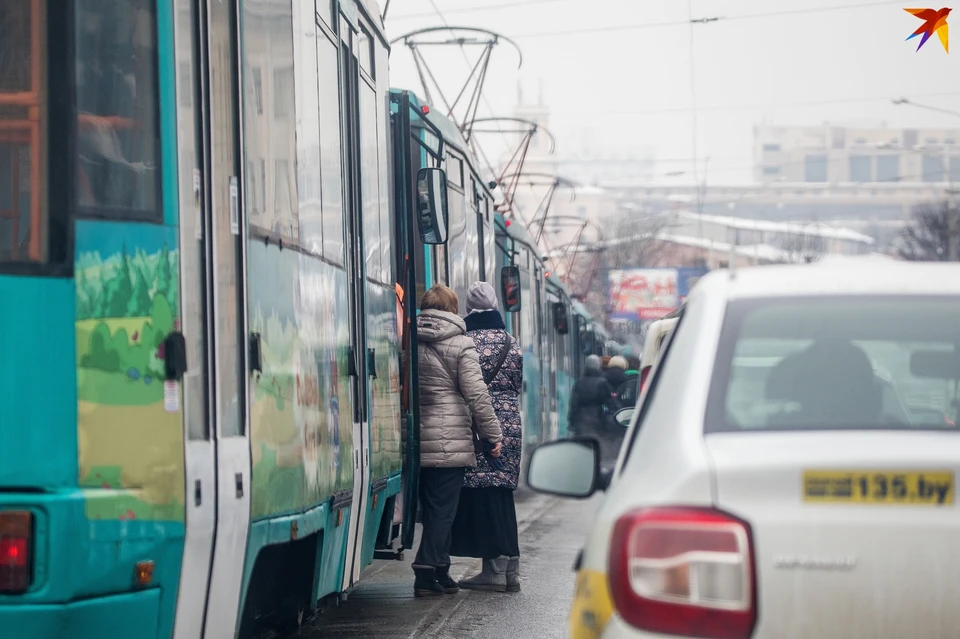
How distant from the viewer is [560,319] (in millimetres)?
27672

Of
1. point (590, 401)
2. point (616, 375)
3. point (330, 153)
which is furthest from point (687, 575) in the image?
point (616, 375)

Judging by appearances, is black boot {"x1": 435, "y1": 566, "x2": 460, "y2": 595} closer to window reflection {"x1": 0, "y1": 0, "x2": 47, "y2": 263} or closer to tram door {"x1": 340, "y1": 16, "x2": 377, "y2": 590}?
tram door {"x1": 340, "y1": 16, "x2": 377, "y2": 590}

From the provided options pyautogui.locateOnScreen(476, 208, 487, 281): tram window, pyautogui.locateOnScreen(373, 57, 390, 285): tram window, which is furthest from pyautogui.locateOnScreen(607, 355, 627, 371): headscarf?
pyautogui.locateOnScreen(373, 57, 390, 285): tram window

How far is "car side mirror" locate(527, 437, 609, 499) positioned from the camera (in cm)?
385

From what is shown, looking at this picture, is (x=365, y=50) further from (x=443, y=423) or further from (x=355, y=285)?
(x=443, y=423)

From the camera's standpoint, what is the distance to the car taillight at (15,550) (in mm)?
3688

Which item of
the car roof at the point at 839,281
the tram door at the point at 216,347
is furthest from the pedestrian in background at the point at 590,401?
the car roof at the point at 839,281

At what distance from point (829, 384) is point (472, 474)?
6.11m

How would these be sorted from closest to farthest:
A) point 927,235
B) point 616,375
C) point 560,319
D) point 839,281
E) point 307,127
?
point 839,281 < point 307,127 < point 616,375 < point 560,319 < point 927,235

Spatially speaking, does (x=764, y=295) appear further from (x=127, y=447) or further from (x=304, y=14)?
(x=304, y=14)

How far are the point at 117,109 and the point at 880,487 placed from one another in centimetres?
230

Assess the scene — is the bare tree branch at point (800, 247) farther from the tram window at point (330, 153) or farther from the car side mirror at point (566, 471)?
the car side mirror at point (566, 471)

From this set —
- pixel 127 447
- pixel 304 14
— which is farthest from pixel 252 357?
pixel 304 14

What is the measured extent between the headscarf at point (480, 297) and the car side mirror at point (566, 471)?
207 inches
